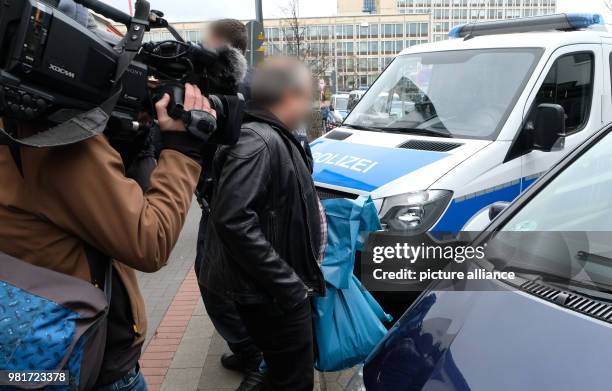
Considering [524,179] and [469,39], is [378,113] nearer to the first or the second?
[469,39]

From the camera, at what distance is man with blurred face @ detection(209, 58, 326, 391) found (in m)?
2.04

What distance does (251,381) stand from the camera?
117 inches

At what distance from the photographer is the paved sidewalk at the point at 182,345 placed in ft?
10.3

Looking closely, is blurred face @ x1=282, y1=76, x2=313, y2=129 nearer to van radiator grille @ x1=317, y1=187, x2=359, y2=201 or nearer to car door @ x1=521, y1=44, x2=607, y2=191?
van radiator grille @ x1=317, y1=187, x2=359, y2=201

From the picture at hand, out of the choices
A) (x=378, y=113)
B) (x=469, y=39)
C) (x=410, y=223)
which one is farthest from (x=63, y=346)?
(x=469, y=39)

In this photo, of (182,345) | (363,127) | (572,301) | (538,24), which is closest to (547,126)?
(363,127)

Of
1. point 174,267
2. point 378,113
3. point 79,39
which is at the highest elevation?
point 79,39

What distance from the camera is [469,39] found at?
16.4ft

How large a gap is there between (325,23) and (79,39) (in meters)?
82.7

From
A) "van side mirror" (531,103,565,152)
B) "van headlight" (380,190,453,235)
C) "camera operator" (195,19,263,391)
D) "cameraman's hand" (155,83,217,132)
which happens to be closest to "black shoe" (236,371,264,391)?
"camera operator" (195,19,263,391)

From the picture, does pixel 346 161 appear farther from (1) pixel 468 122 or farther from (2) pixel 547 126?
(2) pixel 547 126

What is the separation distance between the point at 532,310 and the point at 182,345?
2620 millimetres

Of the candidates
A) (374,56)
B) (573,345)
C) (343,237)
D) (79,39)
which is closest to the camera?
(79,39)

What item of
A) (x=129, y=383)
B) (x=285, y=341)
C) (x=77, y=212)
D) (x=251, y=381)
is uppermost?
(x=77, y=212)
